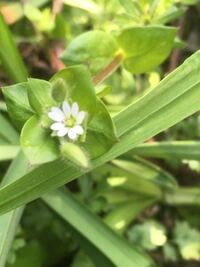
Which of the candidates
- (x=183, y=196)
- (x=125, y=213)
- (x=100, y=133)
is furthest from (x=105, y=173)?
(x=100, y=133)

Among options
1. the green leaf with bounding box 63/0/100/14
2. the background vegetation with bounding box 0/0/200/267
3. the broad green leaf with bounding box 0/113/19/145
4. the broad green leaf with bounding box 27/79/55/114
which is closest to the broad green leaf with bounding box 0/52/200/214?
the background vegetation with bounding box 0/0/200/267

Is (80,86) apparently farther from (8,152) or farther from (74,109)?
(8,152)

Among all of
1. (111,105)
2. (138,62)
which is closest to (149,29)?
(138,62)

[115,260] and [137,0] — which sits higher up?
[137,0]

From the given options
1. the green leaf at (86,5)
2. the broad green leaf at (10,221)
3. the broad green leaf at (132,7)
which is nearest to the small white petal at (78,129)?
the broad green leaf at (10,221)

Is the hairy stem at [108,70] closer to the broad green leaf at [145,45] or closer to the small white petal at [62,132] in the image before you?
the broad green leaf at [145,45]

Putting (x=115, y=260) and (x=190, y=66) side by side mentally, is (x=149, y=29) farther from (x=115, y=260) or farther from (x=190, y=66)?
(x=115, y=260)
